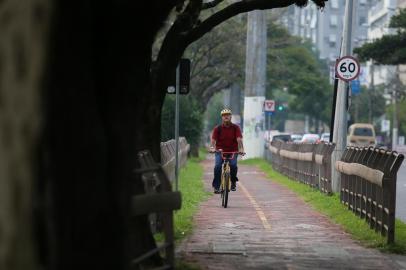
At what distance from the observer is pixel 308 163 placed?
86.8ft

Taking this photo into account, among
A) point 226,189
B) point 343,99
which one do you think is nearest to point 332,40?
point 343,99

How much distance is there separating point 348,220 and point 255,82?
3067 centimetres

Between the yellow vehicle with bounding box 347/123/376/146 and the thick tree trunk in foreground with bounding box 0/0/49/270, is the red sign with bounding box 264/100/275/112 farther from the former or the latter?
the thick tree trunk in foreground with bounding box 0/0/49/270

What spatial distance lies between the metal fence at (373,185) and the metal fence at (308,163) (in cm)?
441

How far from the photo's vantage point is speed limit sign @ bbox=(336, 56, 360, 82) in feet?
71.4

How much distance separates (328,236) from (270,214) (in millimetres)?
3545

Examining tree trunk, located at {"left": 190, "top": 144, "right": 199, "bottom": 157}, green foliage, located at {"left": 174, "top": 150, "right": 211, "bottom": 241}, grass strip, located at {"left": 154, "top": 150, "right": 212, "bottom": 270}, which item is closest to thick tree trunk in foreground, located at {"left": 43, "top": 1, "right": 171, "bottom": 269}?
grass strip, located at {"left": 154, "top": 150, "right": 212, "bottom": 270}

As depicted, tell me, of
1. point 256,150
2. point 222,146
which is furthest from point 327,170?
point 256,150

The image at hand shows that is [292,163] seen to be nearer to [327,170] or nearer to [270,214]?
[327,170]

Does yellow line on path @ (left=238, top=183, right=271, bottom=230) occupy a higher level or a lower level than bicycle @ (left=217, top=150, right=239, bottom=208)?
lower

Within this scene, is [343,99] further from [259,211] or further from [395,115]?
[395,115]

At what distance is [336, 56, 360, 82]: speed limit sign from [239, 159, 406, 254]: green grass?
262cm

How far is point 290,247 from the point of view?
40.1ft

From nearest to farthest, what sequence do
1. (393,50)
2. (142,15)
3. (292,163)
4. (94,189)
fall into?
1. (94,189)
2. (142,15)
3. (292,163)
4. (393,50)
